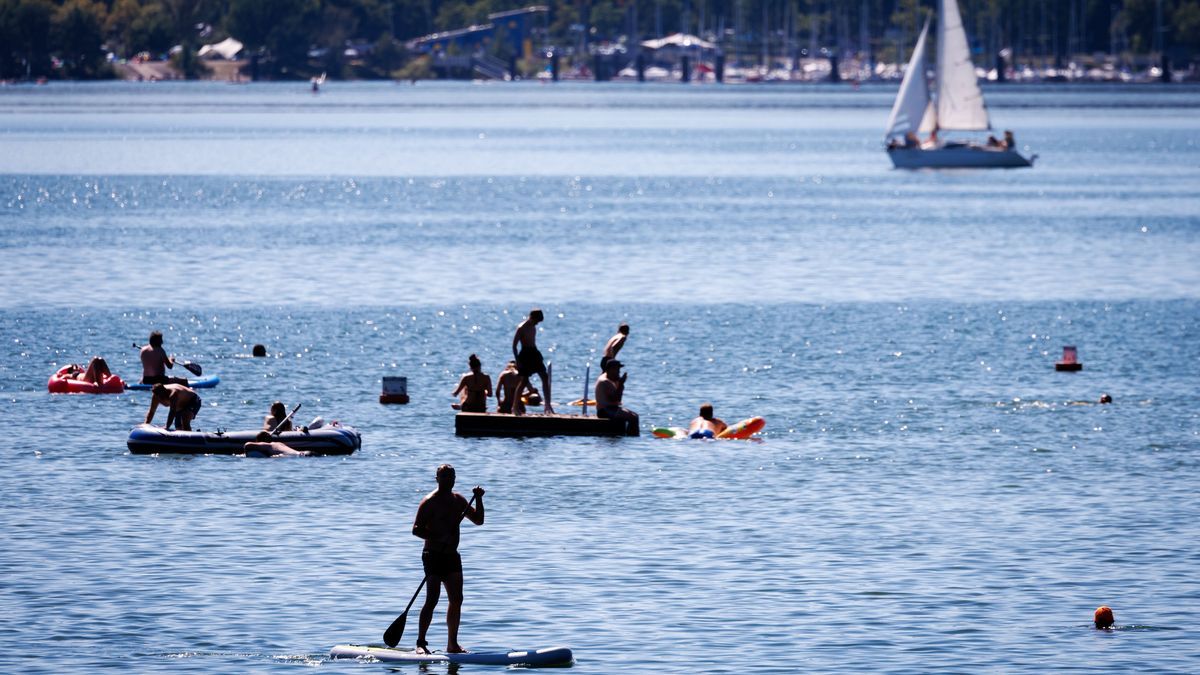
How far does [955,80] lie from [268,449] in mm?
103662

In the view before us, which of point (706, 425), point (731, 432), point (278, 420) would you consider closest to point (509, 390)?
point (706, 425)

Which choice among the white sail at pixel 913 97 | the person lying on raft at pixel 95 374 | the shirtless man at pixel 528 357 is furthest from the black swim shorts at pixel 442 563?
the white sail at pixel 913 97

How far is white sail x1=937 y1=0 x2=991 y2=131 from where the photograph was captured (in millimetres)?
141500

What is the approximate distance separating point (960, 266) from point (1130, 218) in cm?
3238

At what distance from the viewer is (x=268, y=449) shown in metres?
44.8

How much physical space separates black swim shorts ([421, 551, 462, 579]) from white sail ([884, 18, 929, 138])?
11061 centimetres

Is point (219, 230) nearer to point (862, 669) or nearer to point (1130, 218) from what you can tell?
point (1130, 218)

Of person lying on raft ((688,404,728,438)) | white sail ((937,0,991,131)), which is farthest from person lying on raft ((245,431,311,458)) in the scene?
white sail ((937,0,991,131))

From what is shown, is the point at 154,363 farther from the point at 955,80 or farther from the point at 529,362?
the point at 955,80

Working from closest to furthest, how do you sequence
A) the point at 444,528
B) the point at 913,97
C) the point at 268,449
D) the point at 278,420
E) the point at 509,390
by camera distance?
the point at 444,528 → the point at 268,449 → the point at 278,420 → the point at 509,390 → the point at 913,97

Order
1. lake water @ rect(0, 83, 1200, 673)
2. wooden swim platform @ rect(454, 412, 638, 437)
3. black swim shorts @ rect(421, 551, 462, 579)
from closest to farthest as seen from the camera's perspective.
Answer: black swim shorts @ rect(421, 551, 462, 579), lake water @ rect(0, 83, 1200, 673), wooden swim platform @ rect(454, 412, 638, 437)

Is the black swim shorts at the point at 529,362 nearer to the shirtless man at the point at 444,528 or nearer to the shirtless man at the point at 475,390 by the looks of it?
the shirtless man at the point at 475,390

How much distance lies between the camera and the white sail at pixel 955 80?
142m

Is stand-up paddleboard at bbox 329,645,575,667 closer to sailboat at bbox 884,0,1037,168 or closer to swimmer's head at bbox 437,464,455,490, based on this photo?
swimmer's head at bbox 437,464,455,490
